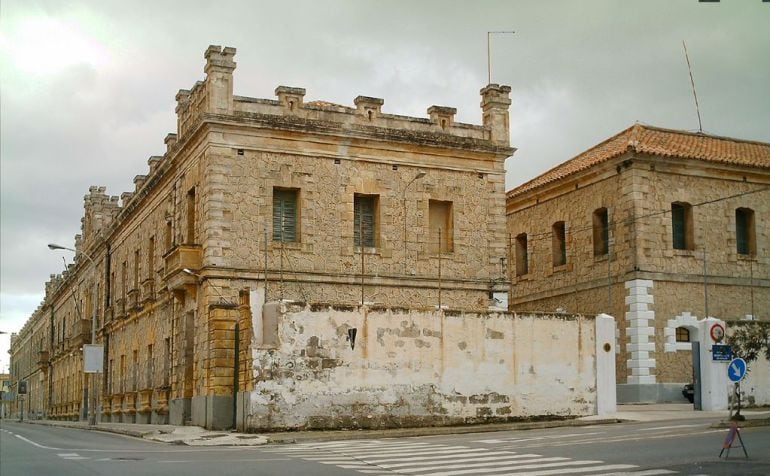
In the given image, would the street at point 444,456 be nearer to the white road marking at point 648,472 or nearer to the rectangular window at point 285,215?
the white road marking at point 648,472

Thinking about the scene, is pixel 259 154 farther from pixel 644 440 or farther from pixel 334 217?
pixel 644 440

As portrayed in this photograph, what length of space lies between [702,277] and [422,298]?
10.6 m

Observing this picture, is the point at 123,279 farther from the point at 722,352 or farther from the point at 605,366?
the point at 722,352

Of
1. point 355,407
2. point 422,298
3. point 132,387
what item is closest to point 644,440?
point 355,407

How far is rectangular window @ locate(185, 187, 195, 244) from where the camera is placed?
107 feet

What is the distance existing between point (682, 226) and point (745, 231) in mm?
2899

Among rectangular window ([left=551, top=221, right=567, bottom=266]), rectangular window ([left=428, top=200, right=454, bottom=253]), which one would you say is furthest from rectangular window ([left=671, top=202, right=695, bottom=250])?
rectangular window ([left=428, top=200, right=454, bottom=253])

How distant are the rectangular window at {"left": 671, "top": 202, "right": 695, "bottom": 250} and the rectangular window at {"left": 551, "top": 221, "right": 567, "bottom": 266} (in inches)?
200

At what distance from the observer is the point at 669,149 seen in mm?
35812

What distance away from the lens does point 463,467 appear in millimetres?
15609

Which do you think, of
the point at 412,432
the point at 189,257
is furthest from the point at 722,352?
the point at 189,257

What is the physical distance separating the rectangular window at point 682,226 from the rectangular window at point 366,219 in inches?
442

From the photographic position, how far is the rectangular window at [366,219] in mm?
31797

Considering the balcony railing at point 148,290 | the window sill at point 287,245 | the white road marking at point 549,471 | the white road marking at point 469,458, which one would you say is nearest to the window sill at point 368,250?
the window sill at point 287,245
